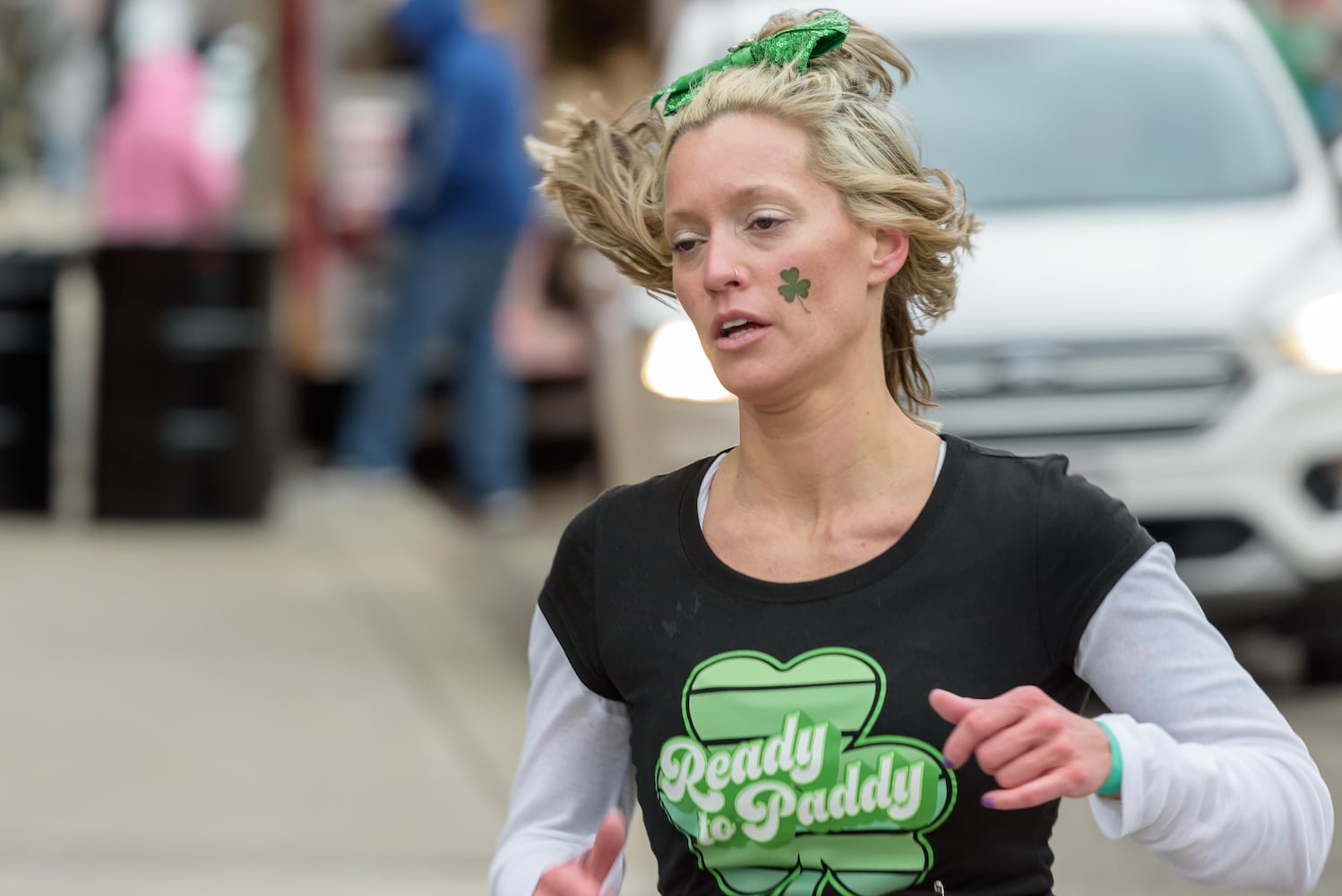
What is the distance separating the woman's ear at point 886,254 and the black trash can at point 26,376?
317 inches

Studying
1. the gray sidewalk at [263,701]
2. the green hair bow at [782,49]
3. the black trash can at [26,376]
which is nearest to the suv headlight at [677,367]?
the gray sidewalk at [263,701]

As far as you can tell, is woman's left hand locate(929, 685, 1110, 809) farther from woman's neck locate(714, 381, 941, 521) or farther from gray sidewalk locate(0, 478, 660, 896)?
gray sidewalk locate(0, 478, 660, 896)

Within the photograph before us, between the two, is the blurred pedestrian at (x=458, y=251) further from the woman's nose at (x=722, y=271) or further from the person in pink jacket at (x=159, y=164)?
the woman's nose at (x=722, y=271)

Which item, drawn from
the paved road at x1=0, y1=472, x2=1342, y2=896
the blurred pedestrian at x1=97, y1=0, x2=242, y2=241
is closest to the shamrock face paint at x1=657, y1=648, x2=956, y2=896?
the paved road at x1=0, y1=472, x2=1342, y2=896

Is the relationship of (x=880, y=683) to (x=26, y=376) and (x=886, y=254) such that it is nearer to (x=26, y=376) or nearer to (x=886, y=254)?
(x=886, y=254)

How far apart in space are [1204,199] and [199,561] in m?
4.45

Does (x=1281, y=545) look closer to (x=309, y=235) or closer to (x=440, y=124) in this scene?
(x=440, y=124)

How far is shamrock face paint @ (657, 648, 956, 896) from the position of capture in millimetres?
2152

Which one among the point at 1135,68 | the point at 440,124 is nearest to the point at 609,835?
the point at 1135,68

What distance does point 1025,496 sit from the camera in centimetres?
221

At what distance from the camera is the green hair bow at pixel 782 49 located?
2.32m

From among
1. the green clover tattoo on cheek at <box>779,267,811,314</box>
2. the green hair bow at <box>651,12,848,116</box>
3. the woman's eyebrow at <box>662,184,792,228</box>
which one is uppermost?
the green hair bow at <box>651,12,848,116</box>

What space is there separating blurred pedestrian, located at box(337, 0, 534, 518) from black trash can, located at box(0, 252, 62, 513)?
139 centimetres

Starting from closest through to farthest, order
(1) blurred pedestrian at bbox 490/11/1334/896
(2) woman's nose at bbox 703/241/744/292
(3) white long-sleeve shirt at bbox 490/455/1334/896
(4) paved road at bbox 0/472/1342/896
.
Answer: (3) white long-sleeve shirt at bbox 490/455/1334/896, (1) blurred pedestrian at bbox 490/11/1334/896, (2) woman's nose at bbox 703/241/744/292, (4) paved road at bbox 0/472/1342/896
